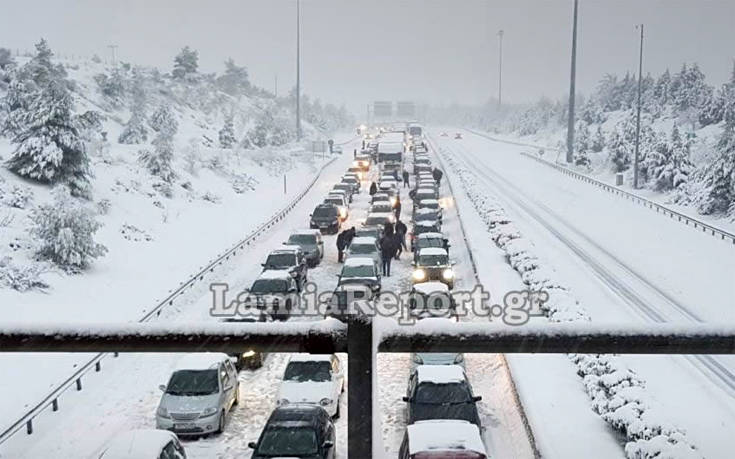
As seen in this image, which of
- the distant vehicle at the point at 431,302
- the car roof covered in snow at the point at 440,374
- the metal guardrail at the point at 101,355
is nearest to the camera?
the metal guardrail at the point at 101,355

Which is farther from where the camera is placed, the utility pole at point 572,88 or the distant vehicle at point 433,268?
the utility pole at point 572,88

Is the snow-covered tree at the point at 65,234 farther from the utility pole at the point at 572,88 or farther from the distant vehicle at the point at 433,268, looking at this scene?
the utility pole at the point at 572,88

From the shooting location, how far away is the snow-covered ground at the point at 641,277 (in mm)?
16516

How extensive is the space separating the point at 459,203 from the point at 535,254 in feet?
63.3

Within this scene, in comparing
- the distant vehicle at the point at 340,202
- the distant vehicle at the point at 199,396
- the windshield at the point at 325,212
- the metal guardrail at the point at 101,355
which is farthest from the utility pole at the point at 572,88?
→ the distant vehicle at the point at 199,396

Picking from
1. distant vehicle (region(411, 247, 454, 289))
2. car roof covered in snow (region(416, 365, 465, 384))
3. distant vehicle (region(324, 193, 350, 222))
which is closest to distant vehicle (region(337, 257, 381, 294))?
distant vehicle (region(411, 247, 454, 289))

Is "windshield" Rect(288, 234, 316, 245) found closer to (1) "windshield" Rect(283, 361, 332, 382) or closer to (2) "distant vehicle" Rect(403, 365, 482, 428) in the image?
(1) "windshield" Rect(283, 361, 332, 382)

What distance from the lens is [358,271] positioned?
29297 millimetres

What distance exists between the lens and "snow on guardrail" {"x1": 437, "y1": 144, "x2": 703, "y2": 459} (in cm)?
1188

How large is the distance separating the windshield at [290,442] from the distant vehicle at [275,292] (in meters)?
12.0

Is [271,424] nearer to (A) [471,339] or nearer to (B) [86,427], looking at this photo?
(B) [86,427]

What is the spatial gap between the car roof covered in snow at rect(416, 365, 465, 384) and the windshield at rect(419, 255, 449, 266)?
13.9 m

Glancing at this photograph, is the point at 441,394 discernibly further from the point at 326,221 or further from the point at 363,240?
the point at 326,221

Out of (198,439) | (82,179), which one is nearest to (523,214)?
(82,179)
